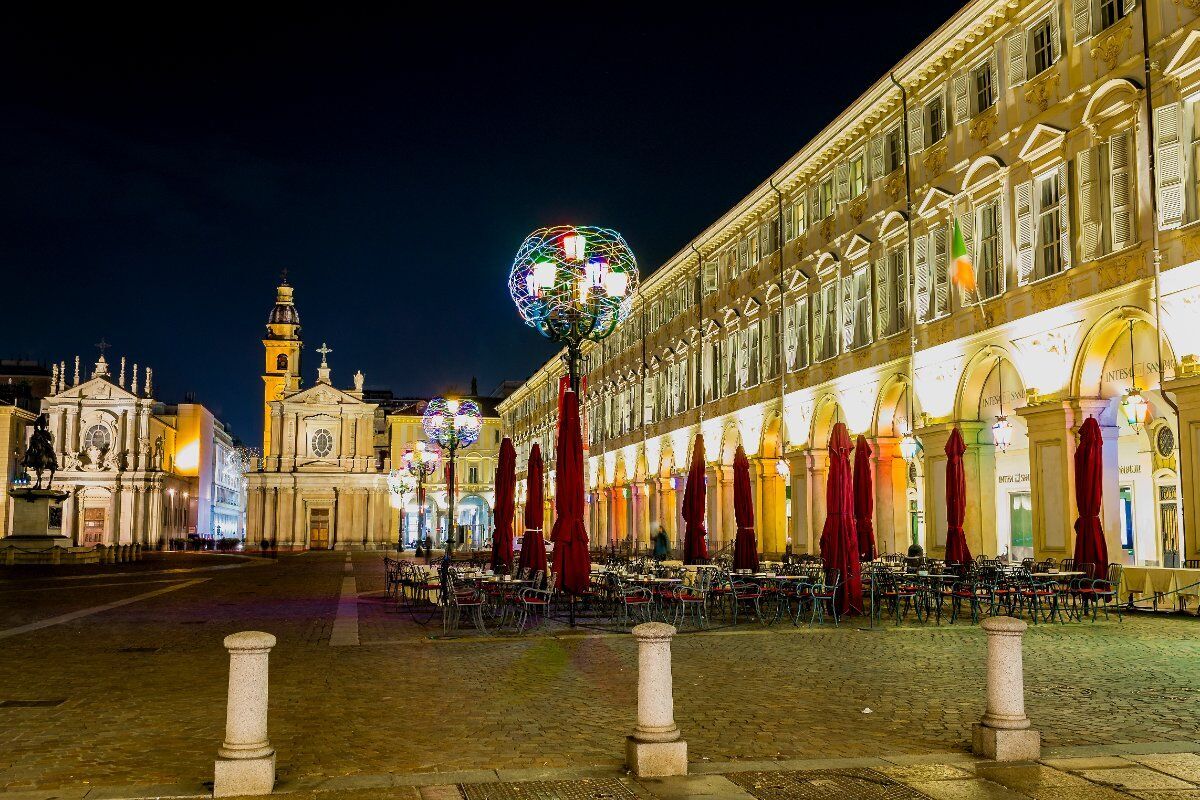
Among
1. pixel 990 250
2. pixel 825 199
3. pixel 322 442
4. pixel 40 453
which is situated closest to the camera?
pixel 990 250

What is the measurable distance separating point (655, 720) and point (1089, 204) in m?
18.1

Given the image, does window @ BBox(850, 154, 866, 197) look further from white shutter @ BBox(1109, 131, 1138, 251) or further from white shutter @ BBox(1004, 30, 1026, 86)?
white shutter @ BBox(1109, 131, 1138, 251)

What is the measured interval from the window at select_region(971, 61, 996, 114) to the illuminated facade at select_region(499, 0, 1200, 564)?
7 cm

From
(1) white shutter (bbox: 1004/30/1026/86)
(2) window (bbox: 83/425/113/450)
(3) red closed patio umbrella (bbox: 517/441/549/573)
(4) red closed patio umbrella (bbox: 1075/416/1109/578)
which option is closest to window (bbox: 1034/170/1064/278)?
(1) white shutter (bbox: 1004/30/1026/86)

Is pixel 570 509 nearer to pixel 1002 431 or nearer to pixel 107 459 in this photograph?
pixel 1002 431

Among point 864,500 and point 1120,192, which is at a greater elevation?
point 1120,192

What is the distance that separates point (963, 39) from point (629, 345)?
34836mm

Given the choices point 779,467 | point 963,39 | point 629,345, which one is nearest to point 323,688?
point 963,39

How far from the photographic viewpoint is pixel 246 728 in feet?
23.9

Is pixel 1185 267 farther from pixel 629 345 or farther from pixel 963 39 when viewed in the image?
pixel 629 345

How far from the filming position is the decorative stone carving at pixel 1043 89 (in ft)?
76.1

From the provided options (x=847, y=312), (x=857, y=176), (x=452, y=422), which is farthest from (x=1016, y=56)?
(x=452, y=422)

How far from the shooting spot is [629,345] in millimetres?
60219

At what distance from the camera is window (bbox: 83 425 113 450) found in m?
95.9
